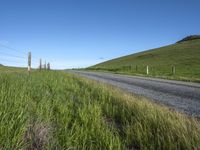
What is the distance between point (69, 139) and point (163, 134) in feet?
4.71

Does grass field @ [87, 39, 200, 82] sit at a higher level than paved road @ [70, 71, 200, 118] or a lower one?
higher

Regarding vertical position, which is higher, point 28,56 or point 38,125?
point 28,56

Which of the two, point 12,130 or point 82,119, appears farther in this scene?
point 82,119

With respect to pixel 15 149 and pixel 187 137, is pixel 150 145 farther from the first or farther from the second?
pixel 15 149

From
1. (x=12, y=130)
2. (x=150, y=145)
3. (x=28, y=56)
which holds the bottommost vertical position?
(x=150, y=145)

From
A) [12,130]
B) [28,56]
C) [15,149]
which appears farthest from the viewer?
[28,56]

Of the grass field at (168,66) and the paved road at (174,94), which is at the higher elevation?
the grass field at (168,66)

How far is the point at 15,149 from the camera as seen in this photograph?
3.27m

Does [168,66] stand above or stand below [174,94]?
above

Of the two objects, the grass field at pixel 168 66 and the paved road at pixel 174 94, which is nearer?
the paved road at pixel 174 94

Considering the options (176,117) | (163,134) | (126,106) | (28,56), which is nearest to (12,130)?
(163,134)

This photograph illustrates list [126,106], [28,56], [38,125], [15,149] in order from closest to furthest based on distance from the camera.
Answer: [15,149] → [38,125] → [126,106] → [28,56]

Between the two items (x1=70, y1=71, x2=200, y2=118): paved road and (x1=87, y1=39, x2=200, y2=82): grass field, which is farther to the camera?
(x1=87, y1=39, x2=200, y2=82): grass field

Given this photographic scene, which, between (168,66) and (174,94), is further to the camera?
(168,66)
